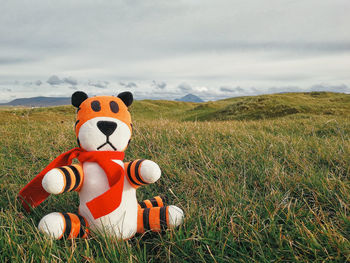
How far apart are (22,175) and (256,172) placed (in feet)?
10.2

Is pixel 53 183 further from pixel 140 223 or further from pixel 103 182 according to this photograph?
pixel 140 223

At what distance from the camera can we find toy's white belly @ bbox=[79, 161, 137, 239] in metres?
1.77

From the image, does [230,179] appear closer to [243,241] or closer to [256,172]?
[256,172]

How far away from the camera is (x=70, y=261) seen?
1.47 metres

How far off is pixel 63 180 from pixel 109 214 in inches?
16.5

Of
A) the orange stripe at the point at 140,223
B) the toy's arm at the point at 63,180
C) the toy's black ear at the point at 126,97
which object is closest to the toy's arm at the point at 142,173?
the orange stripe at the point at 140,223

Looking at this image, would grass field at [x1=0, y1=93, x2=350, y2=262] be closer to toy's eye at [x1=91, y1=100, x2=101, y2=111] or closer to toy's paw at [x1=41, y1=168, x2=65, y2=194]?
toy's paw at [x1=41, y1=168, x2=65, y2=194]

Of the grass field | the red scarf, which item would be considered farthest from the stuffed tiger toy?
the grass field

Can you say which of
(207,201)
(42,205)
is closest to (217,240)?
(207,201)

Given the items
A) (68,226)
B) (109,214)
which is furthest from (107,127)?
(68,226)

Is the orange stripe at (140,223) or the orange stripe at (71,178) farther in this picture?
the orange stripe at (140,223)

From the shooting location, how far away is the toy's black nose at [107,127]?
6.34 feet

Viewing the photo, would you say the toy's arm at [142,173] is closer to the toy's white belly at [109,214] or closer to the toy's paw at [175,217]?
the toy's white belly at [109,214]

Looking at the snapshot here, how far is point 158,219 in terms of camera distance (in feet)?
6.20
